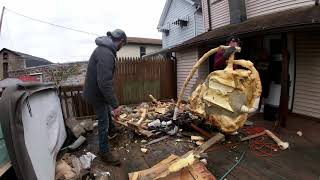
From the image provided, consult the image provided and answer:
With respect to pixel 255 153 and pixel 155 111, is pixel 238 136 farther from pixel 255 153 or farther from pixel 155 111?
pixel 155 111

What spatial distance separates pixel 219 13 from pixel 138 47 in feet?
60.1

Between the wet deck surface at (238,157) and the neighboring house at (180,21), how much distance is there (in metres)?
12.8

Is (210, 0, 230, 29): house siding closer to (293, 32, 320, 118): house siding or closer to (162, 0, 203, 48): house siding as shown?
(293, 32, 320, 118): house siding

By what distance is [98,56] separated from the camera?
4172 millimetres

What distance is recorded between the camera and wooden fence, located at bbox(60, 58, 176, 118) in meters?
10.9

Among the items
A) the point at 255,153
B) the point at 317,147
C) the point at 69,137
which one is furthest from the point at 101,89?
the point at 317,147

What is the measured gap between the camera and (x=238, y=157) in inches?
181

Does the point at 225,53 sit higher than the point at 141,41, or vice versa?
the point at 141,41

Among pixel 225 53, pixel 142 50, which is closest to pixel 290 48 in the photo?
pixel 225 53

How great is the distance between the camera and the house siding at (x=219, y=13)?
10.9 m

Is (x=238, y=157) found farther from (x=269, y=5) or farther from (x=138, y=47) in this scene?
(x=138, y=47)

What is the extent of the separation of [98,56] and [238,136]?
10.5 ft

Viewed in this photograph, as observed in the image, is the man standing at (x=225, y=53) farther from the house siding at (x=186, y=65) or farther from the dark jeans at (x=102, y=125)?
the house siding at (x=186, y=65)

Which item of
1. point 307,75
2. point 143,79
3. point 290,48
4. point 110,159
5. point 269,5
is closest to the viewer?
point 110,159
